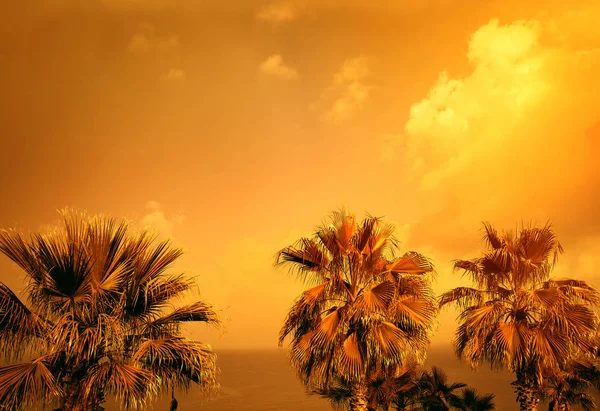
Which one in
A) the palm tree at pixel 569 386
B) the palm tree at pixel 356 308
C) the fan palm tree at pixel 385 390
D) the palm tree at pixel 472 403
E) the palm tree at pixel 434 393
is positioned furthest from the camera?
the palm tree at pixel 472 403

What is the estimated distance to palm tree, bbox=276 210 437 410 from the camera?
38.1ft

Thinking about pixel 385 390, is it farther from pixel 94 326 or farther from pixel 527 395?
pixel 94 326

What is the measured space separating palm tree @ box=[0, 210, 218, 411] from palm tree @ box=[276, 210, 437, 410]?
12.7ft

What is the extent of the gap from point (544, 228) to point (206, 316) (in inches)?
406

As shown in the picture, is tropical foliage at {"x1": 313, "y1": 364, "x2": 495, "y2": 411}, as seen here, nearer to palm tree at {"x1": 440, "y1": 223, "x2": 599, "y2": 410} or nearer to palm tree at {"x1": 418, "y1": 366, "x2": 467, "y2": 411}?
palm tree at {"x1": 418, "y1": 366, "x2": 467, "y2": 411}

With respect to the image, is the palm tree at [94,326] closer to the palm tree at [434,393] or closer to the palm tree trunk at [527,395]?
the palm tree trunk at [527,395]

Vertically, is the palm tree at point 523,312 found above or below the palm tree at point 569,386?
above

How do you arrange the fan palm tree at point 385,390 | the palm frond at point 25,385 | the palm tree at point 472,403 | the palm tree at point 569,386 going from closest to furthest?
the palm frond at point 25,385 → the palm tree at point 569,386 → the fan palm tree at point 385,390 → the palm tree at point 472,403

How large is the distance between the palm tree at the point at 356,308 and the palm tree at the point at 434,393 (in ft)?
19.0

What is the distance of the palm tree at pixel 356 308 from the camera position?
11.6 m

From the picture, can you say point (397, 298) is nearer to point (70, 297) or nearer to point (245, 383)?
point (70, 297)

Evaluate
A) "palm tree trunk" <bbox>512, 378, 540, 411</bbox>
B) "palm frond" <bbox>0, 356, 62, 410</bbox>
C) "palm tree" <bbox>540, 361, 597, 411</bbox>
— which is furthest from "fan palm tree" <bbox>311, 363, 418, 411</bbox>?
"palm frond" <bbox>0, 356, 62, 410</bbox>

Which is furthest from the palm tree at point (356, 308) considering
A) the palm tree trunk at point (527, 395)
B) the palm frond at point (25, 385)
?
the palm frond at point (25, 385)

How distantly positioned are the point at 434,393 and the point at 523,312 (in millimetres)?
5656
